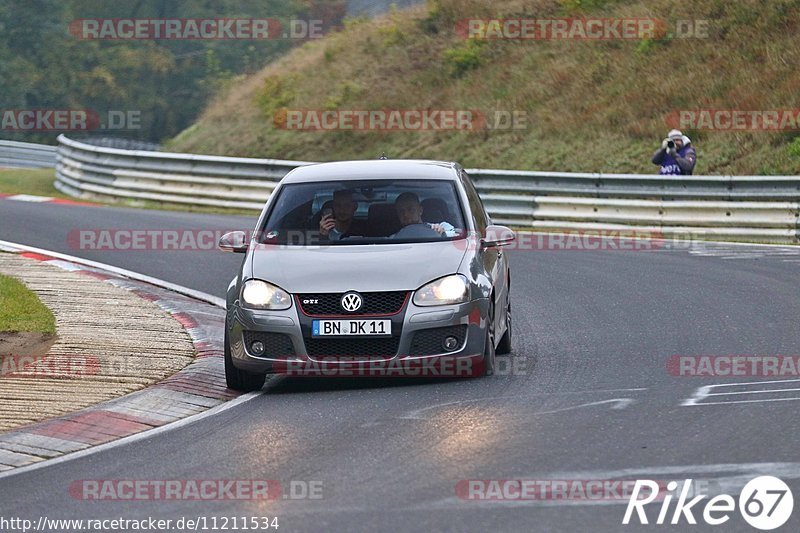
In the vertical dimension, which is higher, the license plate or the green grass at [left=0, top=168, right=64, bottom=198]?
the green grass at [left=0, top=168, right=64, bottom=198]

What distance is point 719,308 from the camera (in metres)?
13.5

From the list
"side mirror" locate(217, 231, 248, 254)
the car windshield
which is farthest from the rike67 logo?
"side mirror" locate(217, 231, 248, 254)

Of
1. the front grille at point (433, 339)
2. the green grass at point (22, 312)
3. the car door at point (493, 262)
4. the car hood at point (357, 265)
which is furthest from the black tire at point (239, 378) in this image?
the green grass at point (22, 312)

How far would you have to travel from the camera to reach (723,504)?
641 centimetres

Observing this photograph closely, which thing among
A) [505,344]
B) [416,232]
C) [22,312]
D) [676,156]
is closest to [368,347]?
[416,232]

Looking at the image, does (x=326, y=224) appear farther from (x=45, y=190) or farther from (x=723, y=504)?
(x=45, y=190)

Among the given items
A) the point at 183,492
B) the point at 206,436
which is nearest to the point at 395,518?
the point at 183,492

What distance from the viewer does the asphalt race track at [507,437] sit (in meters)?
6.57

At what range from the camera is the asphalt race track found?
21.5ft

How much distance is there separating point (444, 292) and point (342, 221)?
131 centimetres

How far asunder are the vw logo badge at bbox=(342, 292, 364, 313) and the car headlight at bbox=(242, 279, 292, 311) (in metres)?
A: 0.40

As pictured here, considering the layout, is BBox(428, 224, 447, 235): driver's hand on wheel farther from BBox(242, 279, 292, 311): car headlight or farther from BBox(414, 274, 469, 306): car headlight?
BBox(242, 279, 292, 311): car headlight

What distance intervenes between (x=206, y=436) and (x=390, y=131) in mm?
24084

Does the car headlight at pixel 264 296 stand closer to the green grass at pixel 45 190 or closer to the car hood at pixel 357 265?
the car hood at pixel 357 265
